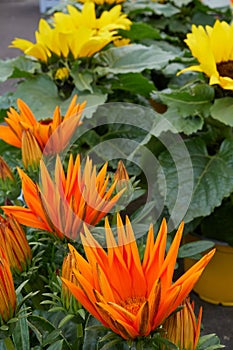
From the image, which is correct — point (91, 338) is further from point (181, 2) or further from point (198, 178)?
point (181, 2)

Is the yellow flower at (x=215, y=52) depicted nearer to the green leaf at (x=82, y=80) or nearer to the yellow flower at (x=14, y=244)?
the green leaf at (x=82, y=80)

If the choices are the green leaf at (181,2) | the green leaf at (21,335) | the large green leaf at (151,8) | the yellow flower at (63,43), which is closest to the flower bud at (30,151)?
the green leaf at (21,335)

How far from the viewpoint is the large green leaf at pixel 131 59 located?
1.40m

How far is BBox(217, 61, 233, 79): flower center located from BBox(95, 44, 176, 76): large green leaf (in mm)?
279

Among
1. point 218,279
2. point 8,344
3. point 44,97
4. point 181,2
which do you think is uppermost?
point 8,344

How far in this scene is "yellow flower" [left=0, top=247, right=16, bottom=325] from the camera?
1.65ft

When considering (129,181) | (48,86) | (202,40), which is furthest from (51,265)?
(48,86)

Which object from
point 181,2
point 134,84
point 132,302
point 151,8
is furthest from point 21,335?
point 181,2

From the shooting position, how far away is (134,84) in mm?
1376

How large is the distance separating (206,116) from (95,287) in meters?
0.68

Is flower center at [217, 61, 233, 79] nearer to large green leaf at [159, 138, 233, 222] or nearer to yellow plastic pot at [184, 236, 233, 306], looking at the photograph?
large green leaf at [159, 138, 233, 222]

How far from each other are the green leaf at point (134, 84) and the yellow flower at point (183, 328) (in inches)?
35.5

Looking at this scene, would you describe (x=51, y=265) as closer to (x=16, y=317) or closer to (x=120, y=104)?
(x=16, y=317)

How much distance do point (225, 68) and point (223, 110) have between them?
3.8 inches
